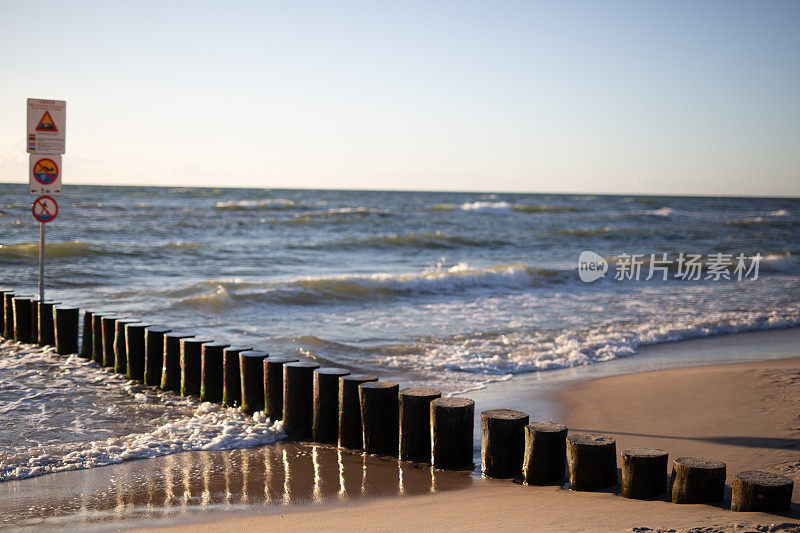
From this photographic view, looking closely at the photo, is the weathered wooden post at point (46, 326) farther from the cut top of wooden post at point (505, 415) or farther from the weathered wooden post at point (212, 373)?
the cut top of wooden post at point (505, 415)

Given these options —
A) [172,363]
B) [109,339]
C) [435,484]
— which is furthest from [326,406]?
[109,339]

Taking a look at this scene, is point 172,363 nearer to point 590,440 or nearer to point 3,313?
point 3,313

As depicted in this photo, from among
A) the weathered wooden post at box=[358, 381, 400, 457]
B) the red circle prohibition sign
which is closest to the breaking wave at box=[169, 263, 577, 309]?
the red circle prohibition sign

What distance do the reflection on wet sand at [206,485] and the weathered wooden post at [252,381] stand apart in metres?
0.89

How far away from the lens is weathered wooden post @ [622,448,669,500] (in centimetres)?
431

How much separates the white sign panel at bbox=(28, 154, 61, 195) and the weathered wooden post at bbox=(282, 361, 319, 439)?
215 inches

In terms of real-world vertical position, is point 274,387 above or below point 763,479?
below

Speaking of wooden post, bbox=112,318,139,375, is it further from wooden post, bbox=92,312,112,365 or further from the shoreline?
the shoreline

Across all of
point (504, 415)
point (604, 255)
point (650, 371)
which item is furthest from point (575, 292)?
point (504, 415)

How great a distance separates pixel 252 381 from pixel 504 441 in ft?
8.98

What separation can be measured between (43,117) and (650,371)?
8.86 meters

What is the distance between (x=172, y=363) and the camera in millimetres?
7379

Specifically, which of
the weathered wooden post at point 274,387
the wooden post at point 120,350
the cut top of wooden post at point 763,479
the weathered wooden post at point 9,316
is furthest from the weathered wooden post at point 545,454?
the weathered wooden post at point 9,316

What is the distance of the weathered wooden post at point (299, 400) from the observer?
6.01 metres
